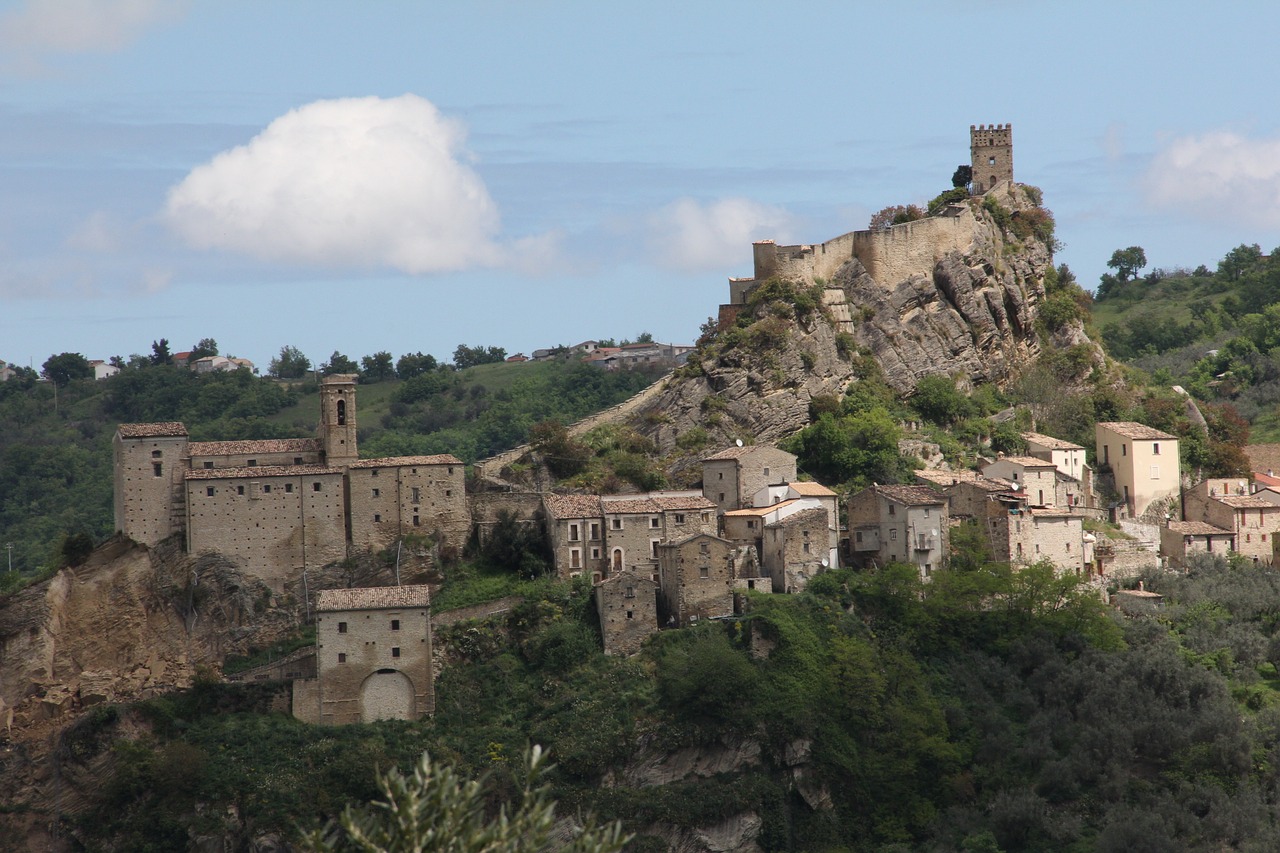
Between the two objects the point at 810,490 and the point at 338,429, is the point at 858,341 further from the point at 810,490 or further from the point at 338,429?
the point at 338,429

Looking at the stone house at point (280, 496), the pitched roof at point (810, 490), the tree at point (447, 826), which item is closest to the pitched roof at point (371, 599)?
the stone house at point (280, 496)

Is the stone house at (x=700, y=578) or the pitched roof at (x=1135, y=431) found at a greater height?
the pitched roof at (x=1135, y=431)

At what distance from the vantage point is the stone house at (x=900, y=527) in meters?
63.5

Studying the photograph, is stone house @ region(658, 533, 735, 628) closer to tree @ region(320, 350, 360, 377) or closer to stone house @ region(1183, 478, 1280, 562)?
stone house @ region(1183, 478, 1280, 562)

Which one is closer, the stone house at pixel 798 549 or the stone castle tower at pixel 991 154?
the stone house at pixel 798 549

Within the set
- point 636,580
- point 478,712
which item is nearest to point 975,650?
point 636,580

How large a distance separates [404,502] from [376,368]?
3098 inches

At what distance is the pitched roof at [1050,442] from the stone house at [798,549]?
41.5 ft

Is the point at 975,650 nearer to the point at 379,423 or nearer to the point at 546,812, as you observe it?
the point at 546,812

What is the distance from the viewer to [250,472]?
6066 centimetres

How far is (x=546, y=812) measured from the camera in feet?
96.3

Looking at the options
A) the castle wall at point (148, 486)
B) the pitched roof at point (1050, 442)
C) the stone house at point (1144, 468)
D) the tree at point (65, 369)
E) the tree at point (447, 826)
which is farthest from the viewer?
the tree at point (65, 369)

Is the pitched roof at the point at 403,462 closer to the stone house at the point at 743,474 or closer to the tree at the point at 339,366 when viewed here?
the stone house at the point at 743,474

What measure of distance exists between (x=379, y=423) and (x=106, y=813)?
67.1 metres
